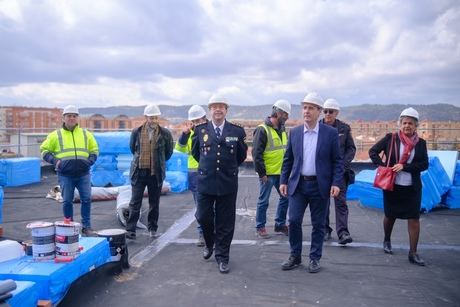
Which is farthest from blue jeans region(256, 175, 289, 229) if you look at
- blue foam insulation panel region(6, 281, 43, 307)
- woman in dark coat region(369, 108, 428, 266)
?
blue foam insulation panel region(6, 281, 43, 307)

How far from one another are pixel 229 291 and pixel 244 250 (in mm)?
1375

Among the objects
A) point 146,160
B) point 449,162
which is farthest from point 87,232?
point 449,162

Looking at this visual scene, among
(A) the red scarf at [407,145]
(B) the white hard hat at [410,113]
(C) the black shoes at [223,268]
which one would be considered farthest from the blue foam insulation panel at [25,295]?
(B) the white hard hat at [410,113]

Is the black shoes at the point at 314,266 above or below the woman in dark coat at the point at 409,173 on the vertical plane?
below

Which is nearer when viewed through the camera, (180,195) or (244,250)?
(244,250)

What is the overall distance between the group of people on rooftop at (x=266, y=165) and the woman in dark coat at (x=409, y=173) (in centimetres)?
1

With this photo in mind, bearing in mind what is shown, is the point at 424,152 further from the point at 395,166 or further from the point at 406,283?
the point at 406,283

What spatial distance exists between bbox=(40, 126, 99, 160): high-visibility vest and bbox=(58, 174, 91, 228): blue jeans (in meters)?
0.32

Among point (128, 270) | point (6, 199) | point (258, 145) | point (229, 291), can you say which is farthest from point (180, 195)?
point (229, 291)

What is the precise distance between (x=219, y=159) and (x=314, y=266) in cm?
159

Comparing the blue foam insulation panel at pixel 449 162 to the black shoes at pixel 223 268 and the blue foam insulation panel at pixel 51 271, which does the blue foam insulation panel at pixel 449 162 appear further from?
the blue foam insulation panel at pixel 51 271

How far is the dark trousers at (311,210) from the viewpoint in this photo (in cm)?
443

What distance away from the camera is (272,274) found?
14.3ft

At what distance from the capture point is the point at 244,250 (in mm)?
5270
